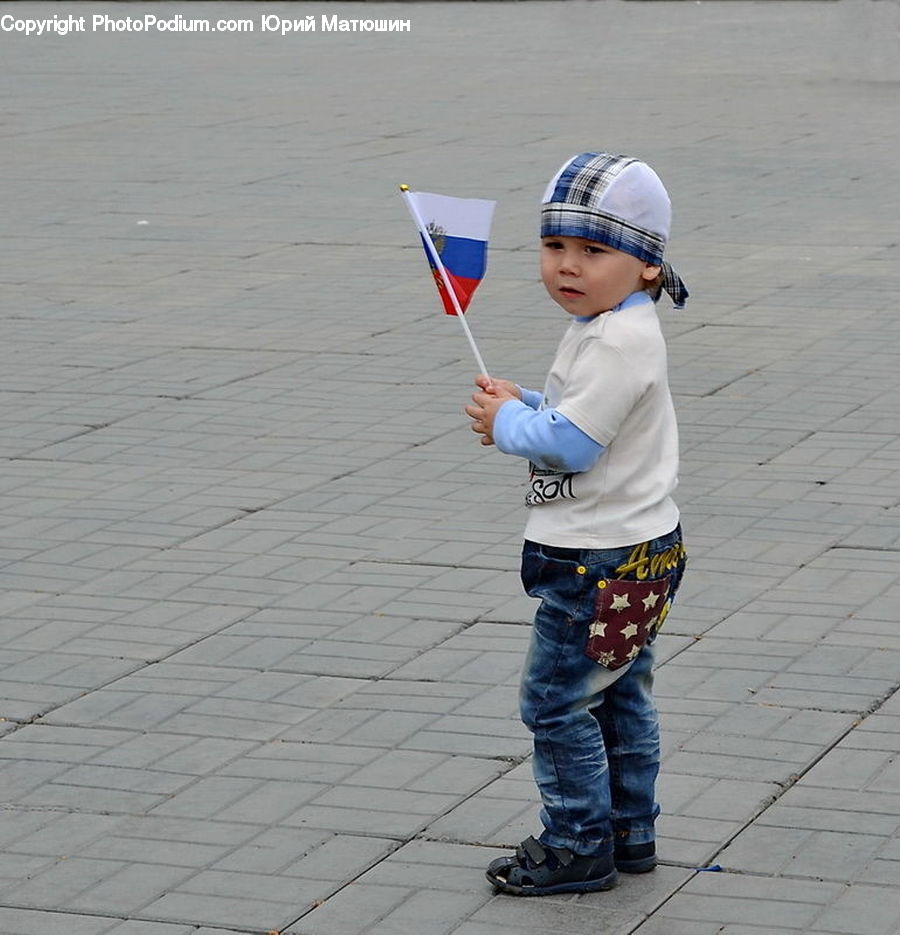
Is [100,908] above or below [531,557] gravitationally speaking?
below

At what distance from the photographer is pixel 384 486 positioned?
7559 mm

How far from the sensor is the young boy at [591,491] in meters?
4.01

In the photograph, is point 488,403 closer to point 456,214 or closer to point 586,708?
point 456,214

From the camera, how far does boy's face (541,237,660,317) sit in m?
4.04

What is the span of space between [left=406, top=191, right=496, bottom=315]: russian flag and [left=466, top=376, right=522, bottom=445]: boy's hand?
20 cm

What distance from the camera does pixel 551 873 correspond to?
4.23 m

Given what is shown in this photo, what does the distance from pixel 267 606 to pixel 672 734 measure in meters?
1.58

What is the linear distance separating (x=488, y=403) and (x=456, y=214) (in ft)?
1.41

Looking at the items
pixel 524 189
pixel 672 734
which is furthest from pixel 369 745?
pixel 524 189

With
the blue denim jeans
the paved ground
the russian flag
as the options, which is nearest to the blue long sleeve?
the blue denim jeans

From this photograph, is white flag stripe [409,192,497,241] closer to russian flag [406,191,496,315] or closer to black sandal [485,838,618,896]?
russian flag [406,191,496,315]

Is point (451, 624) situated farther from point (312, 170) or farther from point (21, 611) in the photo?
point (312, 170)

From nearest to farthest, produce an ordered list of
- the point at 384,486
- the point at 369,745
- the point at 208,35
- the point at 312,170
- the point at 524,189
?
the point at 369,745, the point at 384,486, the point at 524,189, the point at 312,170, the point at 208,35

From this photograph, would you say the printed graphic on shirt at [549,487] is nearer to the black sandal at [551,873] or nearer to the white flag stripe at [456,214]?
the white flag stripe at [456,214]
